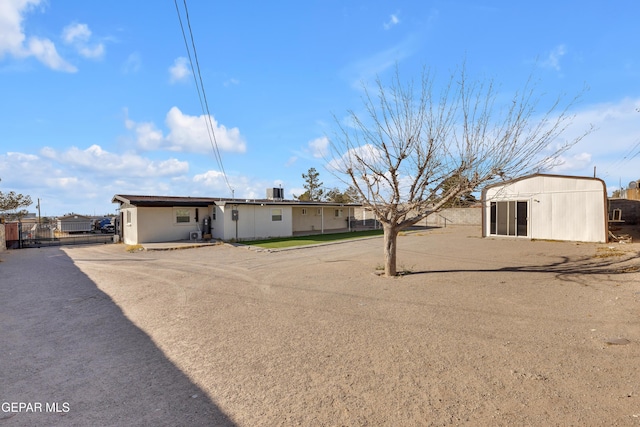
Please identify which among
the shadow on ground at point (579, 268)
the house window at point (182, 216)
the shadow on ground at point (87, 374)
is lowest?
the shadow on ground at point (87, 374)

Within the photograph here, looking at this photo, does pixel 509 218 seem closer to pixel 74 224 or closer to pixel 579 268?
pixel 579 268

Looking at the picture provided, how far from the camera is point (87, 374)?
3895 millimetres

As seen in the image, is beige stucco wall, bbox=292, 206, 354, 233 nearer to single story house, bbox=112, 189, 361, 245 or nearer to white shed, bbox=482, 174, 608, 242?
single story house, bbox=112, 189, 361, 245

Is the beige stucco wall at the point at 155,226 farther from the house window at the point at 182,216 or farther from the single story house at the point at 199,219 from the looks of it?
the house window at the point at 182,216

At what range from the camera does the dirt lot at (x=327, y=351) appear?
309 cm

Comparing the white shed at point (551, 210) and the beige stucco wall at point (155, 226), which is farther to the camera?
the beige stucco wall at point (155, 226)

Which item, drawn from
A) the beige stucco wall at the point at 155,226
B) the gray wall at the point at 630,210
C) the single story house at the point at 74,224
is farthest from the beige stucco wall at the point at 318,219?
the single story house at the point at 74,224

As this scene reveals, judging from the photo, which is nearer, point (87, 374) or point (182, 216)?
point (87, 374)

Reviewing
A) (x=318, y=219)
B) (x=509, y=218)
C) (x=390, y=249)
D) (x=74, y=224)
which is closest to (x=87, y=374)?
(x=390, y=249)

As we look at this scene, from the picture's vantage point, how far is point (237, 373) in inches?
151

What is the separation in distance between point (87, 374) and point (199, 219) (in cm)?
1913

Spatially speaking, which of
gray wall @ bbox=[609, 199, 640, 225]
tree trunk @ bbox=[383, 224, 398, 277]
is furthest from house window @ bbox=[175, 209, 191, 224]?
gray wall @ bbox=[609, 199, 640, 225]

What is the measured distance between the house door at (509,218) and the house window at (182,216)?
19162mm

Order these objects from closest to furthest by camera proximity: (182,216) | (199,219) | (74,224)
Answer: (182,216) < (199,219) < (74,224)
